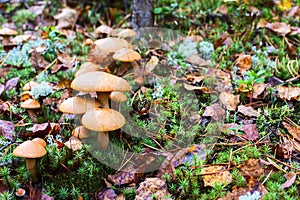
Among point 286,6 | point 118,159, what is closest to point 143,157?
point 118,159

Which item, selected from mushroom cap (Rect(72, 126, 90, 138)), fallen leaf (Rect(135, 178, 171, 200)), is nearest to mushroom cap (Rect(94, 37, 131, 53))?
mushroom cap (Rect(72, 126, 90, 138))

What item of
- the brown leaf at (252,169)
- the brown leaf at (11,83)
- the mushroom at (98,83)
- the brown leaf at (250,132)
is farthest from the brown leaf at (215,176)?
the brown leaf at (11,83)

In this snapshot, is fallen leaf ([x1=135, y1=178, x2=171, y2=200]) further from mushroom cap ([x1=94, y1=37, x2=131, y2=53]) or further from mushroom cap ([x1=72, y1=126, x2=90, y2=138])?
mushroom cap ([x1=94, y1=37, x2=131, y2=53])

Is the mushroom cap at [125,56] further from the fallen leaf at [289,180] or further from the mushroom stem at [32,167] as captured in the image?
the fallen leaf at [289,180]

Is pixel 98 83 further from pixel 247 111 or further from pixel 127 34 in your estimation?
pixel 127 34

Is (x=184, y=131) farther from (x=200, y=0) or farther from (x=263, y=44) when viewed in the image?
(x=200, y=0)

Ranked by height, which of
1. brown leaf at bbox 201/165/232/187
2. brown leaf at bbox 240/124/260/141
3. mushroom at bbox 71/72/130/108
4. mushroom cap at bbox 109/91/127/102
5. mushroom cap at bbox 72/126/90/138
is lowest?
brown leaf at bbox 201/165/232/187

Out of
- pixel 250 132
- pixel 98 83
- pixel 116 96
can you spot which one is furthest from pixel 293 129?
pixel 98 83
